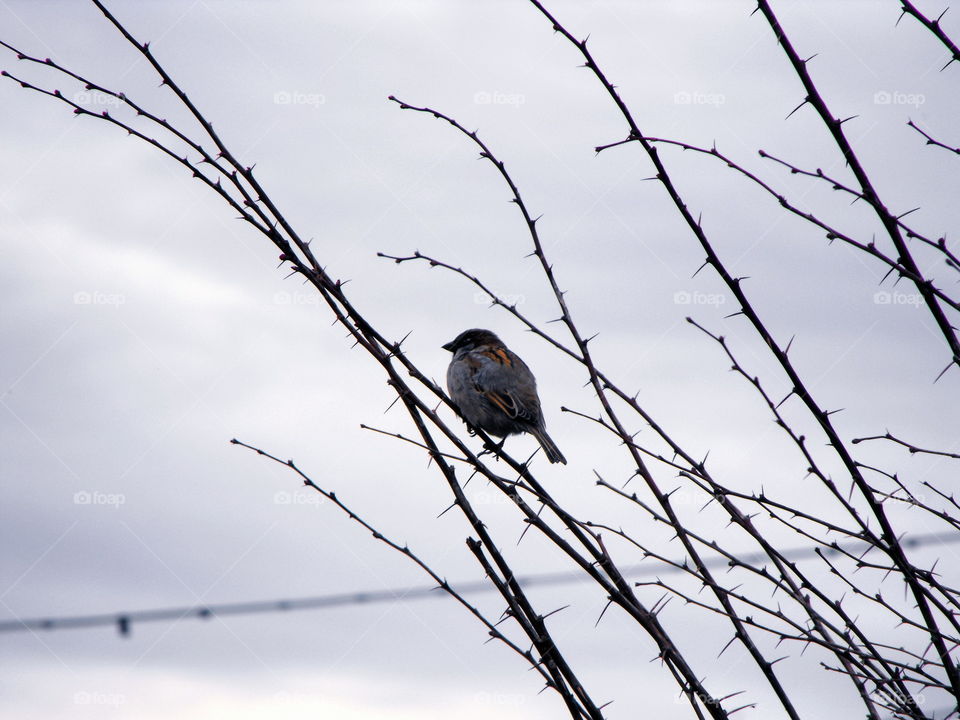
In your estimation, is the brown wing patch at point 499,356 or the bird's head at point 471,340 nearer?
the brown wing patch at point 499,356

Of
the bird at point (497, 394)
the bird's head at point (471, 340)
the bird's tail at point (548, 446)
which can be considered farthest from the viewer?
the bird's head at point (471, 340)

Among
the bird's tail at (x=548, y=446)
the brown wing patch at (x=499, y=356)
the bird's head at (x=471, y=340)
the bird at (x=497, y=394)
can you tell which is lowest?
the bird's tail at (x=548, y=446)

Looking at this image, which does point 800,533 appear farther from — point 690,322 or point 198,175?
point 198,175

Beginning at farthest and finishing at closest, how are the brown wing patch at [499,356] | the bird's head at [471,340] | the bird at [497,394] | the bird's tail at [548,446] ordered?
1. the bird's head at [471,340]
2. the brown wing patch at [499,356]
3. the bird at [497,394]
4. the bird's tail at [548,446]

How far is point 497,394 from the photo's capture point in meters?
7.34

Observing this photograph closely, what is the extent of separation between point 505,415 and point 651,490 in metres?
4.65

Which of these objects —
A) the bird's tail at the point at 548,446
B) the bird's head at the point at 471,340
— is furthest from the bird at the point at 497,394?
the bird's head at the point at 471,340

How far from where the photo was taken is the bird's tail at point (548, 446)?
267 inches

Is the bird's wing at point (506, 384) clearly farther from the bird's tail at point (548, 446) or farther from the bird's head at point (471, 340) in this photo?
the bird's head at point (471, 340)

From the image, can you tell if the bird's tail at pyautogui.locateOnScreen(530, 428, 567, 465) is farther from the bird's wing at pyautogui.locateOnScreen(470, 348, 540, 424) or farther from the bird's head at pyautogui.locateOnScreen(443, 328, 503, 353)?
the bird's head at pyautogui.locateOnScreen(443, 328, 503, 353)

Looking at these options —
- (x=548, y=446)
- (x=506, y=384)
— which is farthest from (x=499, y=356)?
(x=548, y=446)

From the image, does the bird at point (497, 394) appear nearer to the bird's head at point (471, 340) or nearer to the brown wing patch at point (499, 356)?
the brown wing patch at point (499, 356)

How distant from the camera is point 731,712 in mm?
2203

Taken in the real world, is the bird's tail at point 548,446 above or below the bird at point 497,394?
below
